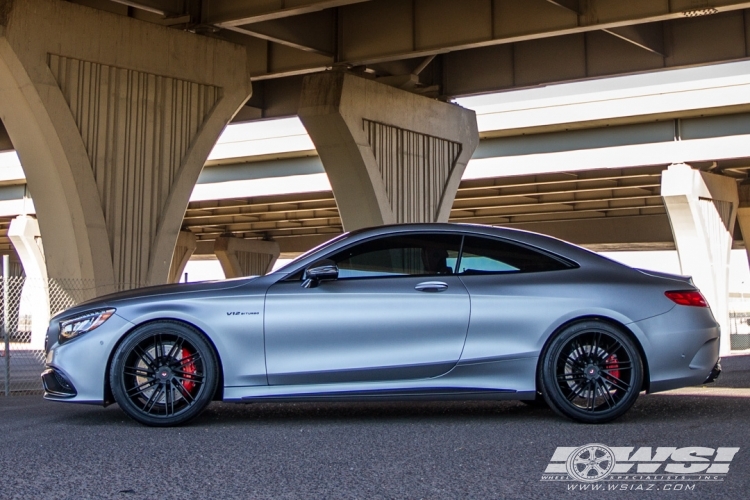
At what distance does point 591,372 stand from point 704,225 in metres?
26.2

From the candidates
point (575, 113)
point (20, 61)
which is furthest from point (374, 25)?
point (575, 113)

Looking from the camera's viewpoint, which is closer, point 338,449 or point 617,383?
point 338,449

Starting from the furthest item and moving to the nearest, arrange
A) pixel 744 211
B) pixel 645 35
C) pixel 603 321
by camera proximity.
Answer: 1. pixel 744 211
2. pixel 645 35
3. pixel 603 321

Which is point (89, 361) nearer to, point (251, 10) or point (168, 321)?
point (168, 321)

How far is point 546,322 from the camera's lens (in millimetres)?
6512

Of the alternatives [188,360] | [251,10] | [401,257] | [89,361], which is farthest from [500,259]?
[251,10]

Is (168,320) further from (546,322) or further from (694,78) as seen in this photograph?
(694,78)

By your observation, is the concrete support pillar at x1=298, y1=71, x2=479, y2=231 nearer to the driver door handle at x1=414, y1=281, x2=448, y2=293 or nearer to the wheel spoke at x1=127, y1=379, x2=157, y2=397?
the driver door handle at x1=414, y1=281, x2=448, y2=293

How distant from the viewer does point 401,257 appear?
672cm

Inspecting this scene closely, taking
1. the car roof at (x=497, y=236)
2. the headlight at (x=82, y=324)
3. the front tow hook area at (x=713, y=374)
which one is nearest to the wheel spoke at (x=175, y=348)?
the headlight at (x=82, y=324)

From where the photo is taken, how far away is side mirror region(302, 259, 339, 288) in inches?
253

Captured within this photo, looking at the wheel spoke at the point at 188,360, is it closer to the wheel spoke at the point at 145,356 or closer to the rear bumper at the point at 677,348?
the wheel spoke at the point at 145,356

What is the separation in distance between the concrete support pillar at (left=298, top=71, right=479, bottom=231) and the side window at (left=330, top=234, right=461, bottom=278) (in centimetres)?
1115

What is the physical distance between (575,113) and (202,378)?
21575mm
